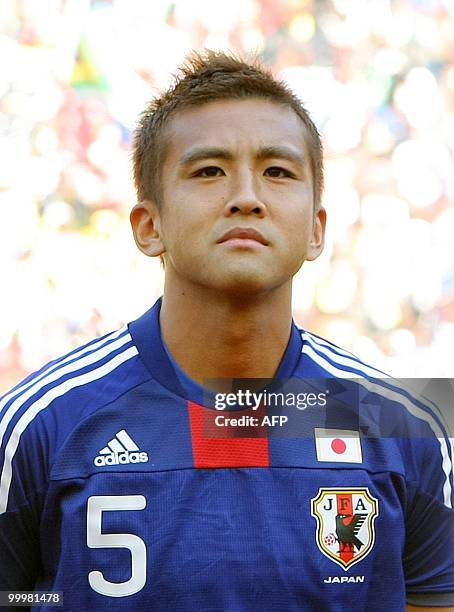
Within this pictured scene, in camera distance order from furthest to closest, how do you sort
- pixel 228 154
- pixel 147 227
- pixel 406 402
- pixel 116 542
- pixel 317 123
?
pixel 317 123, pixel 147 227, pixel 406 402, pixel 228 154, pixel 116 542

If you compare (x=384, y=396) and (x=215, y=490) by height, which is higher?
(x=384, y=396)

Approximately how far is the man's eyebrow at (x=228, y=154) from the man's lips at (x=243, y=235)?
7.3 inches

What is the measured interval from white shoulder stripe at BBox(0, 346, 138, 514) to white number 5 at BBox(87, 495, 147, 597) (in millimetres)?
165

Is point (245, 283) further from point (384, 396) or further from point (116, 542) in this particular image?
point (116, 542)

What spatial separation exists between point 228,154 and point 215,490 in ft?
2.16

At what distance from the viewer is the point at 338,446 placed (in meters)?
1.97

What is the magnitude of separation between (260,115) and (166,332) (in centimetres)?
50

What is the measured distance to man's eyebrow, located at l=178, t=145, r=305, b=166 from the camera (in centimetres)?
195

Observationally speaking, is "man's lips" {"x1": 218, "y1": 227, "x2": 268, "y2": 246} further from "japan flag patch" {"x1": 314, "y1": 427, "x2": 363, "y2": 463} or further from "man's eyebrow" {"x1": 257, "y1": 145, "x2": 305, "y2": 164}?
"japan flag patch" {"x1": 314, "y1": 427, "x2": 363, "y2": 463}

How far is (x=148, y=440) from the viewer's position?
192cm

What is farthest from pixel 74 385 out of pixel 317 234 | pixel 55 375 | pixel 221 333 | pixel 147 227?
pixel 317 234

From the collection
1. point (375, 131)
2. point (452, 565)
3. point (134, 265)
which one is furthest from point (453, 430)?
point (375, 131)

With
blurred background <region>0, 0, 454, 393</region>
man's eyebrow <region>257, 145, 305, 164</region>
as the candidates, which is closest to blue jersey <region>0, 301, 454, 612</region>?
man's eyebrow <region>257, 145, 305, 164</region>

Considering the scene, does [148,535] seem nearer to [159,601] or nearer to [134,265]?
[159,601]
